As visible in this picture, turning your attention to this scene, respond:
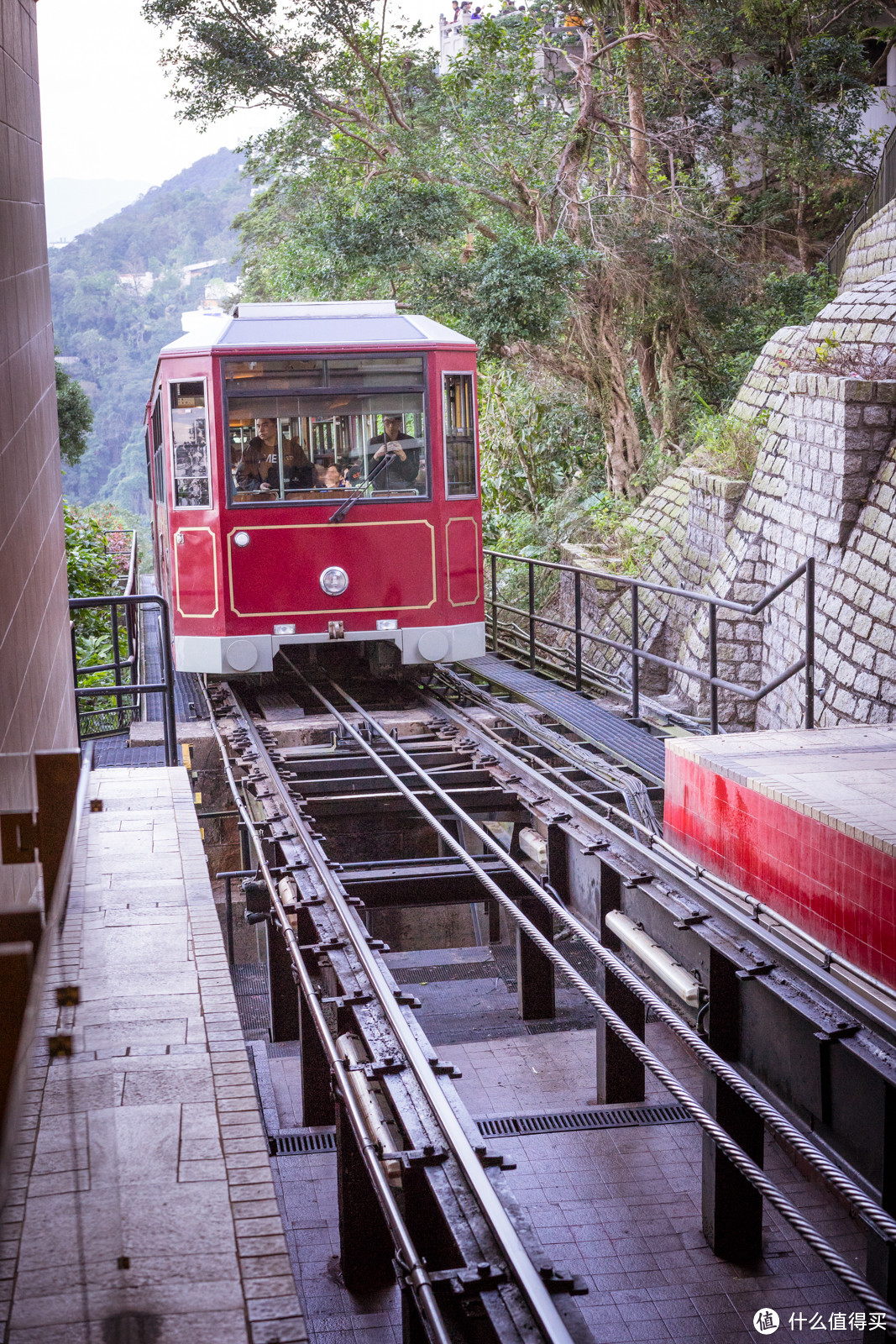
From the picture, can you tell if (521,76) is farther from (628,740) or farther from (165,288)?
(165,288)

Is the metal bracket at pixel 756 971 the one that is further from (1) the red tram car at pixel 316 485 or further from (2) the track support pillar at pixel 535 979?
(1) the red tram car at pixel 316 485

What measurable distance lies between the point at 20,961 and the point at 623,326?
1821 cm

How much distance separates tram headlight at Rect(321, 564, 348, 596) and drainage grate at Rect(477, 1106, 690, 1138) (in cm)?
500

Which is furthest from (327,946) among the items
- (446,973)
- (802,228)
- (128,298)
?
(128,298)

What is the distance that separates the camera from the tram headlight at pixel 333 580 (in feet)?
32.4

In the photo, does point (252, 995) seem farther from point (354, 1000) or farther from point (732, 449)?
point (732, 449)

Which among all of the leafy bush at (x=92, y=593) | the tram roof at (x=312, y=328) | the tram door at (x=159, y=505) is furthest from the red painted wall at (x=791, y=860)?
the leafy bush at (x=92, y=593)

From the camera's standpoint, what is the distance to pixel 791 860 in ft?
16.3

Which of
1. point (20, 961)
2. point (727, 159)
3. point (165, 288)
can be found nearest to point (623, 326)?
point (727, 159)

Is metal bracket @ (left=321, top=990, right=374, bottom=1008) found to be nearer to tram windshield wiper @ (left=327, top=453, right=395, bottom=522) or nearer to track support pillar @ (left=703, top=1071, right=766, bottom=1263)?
track support pillar @ (left=703, top=1071, right=766, bottom=1263)

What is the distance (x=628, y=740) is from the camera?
8.68m

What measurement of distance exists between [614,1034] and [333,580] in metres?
4.96

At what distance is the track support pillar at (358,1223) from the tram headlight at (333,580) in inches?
228

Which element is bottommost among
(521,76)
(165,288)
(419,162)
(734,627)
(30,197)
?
(734,627)
